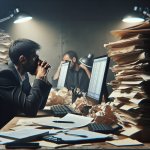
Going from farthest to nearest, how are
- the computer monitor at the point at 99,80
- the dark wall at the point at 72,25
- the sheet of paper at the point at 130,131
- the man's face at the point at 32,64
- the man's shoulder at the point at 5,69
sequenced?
the dark wall at the point at 72,25 → the man's face at the point at 32,64 → the man's shoulder at the point at 5,69 → the computer monitor at the point at 99,80 → the sheet of paper at the point at 130,131

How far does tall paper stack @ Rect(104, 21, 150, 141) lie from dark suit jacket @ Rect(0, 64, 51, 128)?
0.71m

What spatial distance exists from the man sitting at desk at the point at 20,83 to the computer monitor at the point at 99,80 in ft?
1.10

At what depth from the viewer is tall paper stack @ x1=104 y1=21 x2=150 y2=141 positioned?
4.75ft

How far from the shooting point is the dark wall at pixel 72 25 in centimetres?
702

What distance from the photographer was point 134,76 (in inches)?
60.3

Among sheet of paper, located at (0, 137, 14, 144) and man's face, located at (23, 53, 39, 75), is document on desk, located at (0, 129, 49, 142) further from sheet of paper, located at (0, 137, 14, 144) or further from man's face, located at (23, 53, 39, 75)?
man's face, located at (23, 53, 39, 75)

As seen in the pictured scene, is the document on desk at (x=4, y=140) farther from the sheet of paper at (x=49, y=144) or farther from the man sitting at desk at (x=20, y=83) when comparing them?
the man sitting at desk at (x=20, y=83)

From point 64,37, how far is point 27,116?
4.92 meters

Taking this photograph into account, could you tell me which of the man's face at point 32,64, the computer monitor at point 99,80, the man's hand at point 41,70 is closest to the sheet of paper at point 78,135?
the computer monitor at point 99,80

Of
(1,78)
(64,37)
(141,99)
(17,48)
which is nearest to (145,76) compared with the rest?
(141,99)

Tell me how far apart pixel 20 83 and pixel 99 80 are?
1.96 ft

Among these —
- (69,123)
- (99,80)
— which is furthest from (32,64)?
(69,123)

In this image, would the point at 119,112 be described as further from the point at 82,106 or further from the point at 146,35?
the point at 82,106

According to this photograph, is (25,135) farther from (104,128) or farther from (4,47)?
(4,47)
